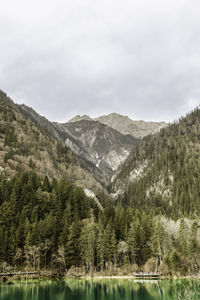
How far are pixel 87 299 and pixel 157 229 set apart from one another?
4926cm

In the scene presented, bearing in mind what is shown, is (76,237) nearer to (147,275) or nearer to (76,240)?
(76,240)

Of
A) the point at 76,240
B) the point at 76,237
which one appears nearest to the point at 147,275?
the point at 76,240

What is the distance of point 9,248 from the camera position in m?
87.3

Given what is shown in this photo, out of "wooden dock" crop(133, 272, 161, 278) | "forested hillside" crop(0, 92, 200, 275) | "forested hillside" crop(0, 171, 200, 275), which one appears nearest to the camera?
"forested hillside" crop(0, 171, 200, 275)

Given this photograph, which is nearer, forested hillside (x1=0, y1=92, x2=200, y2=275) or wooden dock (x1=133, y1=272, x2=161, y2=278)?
forested hillside (x1=0, y1=92, x2=200, y2=275)

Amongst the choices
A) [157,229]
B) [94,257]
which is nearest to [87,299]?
[94,257]

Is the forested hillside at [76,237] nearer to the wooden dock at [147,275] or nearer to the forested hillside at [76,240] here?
the forested hillside at [76,240]

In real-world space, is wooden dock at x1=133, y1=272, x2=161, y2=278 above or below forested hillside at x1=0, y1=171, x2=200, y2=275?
below

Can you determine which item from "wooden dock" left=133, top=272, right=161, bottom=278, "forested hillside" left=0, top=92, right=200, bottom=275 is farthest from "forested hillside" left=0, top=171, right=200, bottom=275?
"wooden dock" left=133, top=272, right=161, bottom=278

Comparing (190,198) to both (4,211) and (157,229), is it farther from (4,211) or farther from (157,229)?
(4,211)

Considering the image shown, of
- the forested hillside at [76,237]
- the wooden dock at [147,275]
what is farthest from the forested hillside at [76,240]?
the wooden dock at [147,275]

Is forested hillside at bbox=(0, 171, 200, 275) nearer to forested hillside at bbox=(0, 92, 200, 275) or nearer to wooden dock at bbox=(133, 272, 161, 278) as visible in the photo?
forested hillside at bbox=(0, 92, 200, 275)

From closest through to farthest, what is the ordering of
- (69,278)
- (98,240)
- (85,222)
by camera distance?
1. (69,278)
2. (98,240)
3. (85,222)

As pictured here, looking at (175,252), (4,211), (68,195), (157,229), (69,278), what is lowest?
(69,278)
